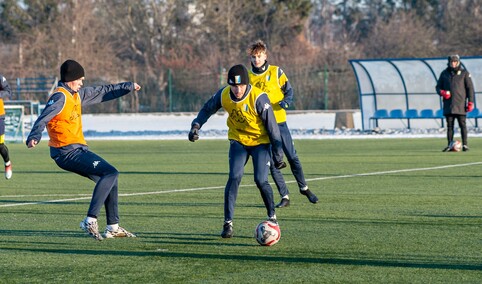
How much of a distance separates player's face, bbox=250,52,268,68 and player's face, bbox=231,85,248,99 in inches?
85.2

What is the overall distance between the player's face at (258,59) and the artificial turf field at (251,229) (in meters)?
1.75

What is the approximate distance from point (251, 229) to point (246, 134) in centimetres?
107

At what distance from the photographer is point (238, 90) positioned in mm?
9789

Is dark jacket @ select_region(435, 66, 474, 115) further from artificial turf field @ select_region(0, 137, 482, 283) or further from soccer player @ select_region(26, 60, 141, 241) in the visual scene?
soccer player @ select_region(26, 60, 141, 241)

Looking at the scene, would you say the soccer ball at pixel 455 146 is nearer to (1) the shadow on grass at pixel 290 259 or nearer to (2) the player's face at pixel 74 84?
(2) the player's face at pixel 74 84

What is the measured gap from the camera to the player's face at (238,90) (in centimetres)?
978

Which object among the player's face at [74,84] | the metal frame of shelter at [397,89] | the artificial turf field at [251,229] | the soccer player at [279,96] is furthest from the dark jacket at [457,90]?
the player's face at [74,84]

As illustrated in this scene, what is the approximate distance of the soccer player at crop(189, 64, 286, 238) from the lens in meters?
9.80

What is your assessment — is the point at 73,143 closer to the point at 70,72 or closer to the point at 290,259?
the point at 70,72

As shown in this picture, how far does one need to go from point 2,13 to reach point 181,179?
5221 centimetres

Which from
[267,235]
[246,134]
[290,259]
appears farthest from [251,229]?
[290,259]

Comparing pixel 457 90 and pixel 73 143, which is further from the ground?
pixel 73 143

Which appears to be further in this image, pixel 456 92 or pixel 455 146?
pixel 455 146

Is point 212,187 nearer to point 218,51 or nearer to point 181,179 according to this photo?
point 181,179
